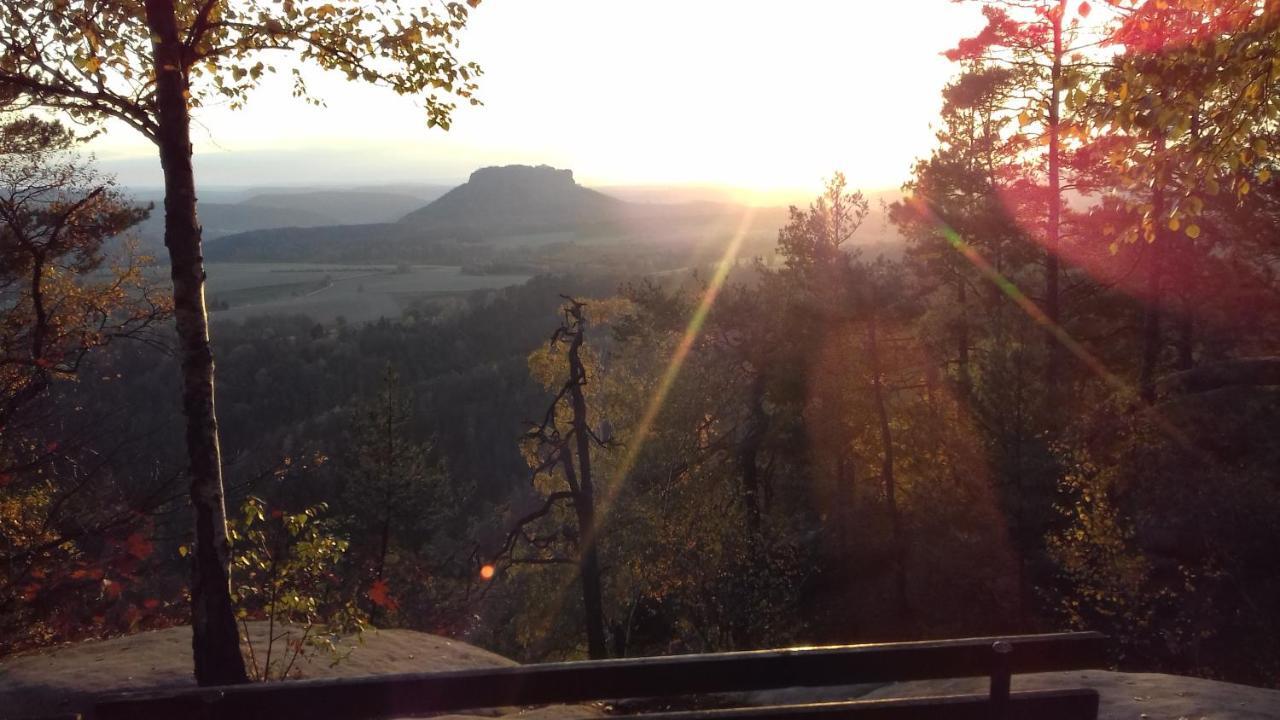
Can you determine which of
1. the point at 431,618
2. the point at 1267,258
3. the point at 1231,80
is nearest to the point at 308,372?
the point at 431,618

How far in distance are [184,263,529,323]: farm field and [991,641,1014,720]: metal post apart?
374ft

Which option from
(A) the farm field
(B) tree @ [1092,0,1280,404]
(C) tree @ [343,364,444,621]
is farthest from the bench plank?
(A) the farm field

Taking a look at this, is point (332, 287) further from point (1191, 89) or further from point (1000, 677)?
point (1000, 677)

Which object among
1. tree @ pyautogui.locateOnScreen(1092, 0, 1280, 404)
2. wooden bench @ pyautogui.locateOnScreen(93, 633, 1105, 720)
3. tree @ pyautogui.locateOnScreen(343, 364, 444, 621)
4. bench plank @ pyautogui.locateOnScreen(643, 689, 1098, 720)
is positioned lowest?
tree @ pyautogui.locateOnScreen(343, 364, 444, 621)

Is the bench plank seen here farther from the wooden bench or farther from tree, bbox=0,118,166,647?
tree, bbox=0,118,166,647

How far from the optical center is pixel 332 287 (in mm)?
145875

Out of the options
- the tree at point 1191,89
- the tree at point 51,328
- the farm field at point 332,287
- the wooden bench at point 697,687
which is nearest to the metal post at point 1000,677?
the wooden bench at point 697,687

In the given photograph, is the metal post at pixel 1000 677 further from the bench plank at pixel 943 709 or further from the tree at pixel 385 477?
the tree at pixel 385 477

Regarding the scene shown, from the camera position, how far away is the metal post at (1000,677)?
423 cm

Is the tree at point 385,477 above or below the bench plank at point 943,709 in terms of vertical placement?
below

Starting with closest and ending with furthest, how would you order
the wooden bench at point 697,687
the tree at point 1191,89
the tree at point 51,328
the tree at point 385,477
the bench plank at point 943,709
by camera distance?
the wooden bench at point 697,687 < the bench plank at point 943,709 < the tree at point 1191,89 < the tree at point 51,328 < the tree at point 385,477

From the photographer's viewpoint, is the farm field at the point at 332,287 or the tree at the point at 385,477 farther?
the farm field at the point at 332,287

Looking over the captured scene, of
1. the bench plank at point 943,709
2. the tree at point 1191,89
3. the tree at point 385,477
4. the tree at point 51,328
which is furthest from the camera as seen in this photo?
the tree at point 385,477

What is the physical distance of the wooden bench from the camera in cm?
386
